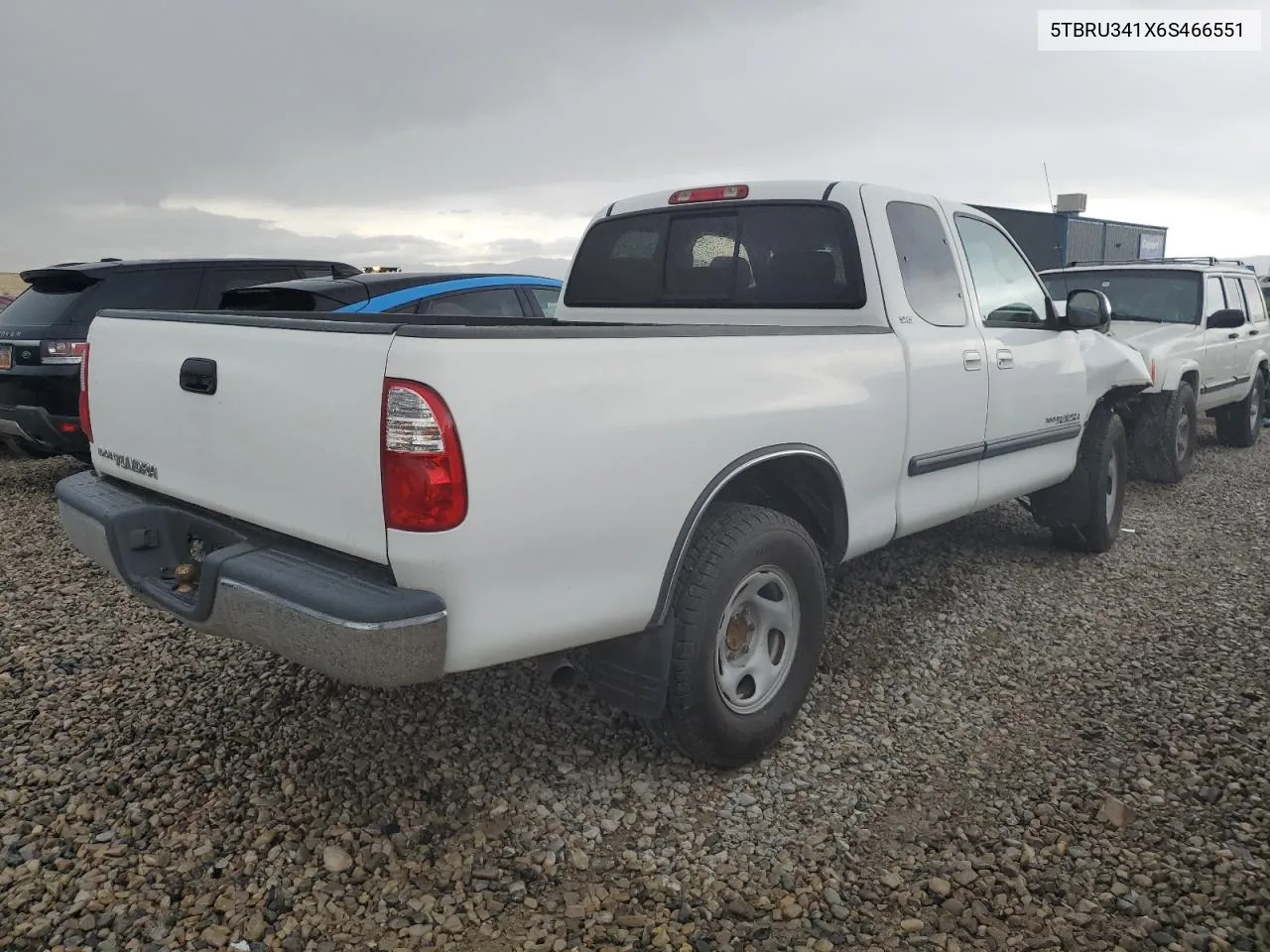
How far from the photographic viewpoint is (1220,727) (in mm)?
3557

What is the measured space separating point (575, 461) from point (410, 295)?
4.44 meters

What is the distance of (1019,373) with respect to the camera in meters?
4.63

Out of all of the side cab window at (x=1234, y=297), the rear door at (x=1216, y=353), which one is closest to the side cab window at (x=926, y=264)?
the rear door at (x=1216, y=353)

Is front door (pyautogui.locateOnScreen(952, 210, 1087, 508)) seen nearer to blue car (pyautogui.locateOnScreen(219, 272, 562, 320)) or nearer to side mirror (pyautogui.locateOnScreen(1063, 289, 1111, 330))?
side mirror (pyautogui.locateOnScreen(1063, 289, 1111, 330))

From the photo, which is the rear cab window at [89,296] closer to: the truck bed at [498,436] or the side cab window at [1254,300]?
the truck bed at [498,436]

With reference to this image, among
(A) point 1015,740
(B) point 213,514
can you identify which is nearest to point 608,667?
(B) point 213,514

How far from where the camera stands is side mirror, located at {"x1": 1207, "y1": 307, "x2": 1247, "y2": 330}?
→ 8.39m

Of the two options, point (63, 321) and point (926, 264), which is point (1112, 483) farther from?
point (63, 321)

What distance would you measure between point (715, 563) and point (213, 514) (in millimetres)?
1574

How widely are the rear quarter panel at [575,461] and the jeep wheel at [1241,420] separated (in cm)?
896

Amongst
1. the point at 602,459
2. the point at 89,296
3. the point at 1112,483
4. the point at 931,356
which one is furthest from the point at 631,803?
the point at 89,296

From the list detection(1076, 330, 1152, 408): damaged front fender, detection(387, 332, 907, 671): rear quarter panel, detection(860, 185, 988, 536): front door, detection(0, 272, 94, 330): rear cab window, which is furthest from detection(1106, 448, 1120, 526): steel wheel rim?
detection(0, 272, 94, 330): rear cab window

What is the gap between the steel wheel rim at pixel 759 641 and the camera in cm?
317

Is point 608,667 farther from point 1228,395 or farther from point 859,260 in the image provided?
point 1228,395
